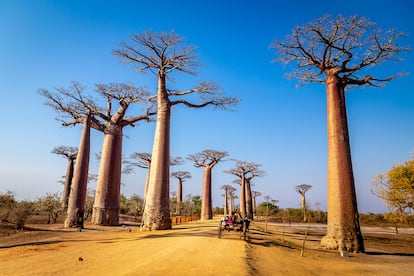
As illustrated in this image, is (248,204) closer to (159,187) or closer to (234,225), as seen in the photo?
→ (159,187)

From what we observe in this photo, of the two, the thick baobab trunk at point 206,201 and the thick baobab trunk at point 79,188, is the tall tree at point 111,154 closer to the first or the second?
the thick baobab trunk at point 79,188

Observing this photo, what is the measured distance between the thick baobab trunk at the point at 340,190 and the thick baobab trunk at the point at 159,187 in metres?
6.01

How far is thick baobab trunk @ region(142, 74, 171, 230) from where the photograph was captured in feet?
35.4

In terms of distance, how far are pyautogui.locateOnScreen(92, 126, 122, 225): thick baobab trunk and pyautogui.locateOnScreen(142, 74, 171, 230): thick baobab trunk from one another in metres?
3.96

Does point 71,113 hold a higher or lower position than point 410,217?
higher

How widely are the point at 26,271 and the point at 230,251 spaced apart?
145 inches

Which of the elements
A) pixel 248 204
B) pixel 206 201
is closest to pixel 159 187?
pixel 206 201

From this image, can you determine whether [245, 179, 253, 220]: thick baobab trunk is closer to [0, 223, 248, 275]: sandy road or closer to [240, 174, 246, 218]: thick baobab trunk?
[240, 174, 246, 218]: thick baobab trunk

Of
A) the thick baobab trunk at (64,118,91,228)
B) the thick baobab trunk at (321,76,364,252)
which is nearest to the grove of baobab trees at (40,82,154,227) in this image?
the thick baobab trunk at (64,118,91,228)

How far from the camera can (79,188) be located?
12.5 meters

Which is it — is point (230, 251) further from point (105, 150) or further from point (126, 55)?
point (105, 150)

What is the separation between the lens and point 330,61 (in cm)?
988

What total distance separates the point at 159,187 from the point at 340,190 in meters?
6.67

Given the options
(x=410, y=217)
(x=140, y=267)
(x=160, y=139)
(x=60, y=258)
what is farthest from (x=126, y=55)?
(x=410, y=217)
